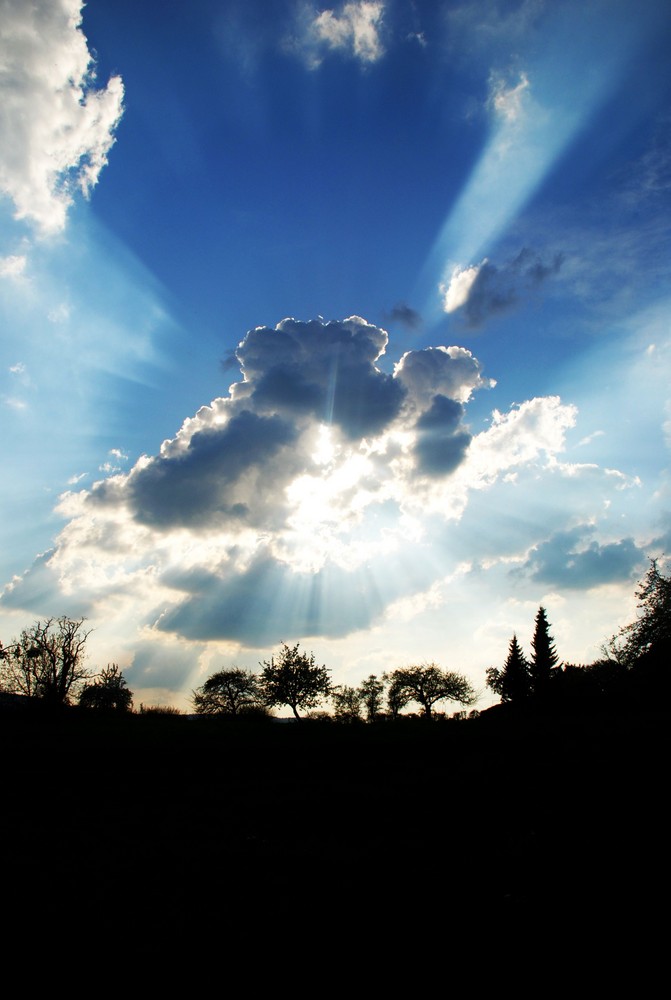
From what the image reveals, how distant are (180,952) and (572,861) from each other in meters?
5.97

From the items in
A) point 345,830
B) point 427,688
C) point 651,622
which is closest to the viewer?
point 345,830

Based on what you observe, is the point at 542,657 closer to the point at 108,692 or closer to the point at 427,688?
the point at 427,688

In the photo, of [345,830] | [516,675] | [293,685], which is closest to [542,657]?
[516,675]

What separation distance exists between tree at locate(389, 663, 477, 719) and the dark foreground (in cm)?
9114

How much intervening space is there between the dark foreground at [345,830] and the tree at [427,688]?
91.1 m

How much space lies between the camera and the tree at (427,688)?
106625mm

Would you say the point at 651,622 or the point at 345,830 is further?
the point at 651,622

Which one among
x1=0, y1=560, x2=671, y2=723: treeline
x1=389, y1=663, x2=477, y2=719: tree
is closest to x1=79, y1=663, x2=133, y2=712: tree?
x1=0, y1=560, x2=671, y2=723: treeline

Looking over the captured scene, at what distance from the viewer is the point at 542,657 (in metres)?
85.7

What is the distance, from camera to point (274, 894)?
7.34m

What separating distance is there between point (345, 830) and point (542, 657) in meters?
85.4

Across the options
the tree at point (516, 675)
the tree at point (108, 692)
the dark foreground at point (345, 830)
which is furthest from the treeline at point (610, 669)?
the tree at point (108, 692)

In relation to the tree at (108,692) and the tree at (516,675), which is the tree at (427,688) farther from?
the tree at (108,692)

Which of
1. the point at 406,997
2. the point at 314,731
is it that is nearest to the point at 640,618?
the point at 314,731
